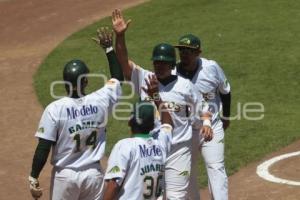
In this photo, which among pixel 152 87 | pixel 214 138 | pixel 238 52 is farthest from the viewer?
pixel 238 52

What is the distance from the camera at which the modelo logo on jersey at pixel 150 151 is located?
19.6 ft

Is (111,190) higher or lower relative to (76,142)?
lower

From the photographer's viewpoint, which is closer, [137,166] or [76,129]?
[137,166]

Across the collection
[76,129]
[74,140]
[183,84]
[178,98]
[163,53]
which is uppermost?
[163,53]

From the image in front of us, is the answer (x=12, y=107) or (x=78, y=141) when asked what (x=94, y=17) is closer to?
(x=12, y=107)

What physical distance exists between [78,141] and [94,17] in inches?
568

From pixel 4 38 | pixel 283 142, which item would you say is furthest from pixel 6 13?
pixel 283 142

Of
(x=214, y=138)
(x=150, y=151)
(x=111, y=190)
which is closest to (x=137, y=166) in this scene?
(x=150, y=151)

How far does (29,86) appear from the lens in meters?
15.8

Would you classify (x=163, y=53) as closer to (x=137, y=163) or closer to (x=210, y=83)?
(x=210, y=83)

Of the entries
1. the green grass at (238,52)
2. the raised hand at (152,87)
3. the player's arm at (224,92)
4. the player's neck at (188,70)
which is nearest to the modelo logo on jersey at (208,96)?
the player's arm at (224,92)

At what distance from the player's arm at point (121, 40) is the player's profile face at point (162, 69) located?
0.32 metres

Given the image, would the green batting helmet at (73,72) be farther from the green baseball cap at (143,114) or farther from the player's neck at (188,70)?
the player's neck at (188,70)

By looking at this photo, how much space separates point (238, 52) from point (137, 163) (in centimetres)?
1097
